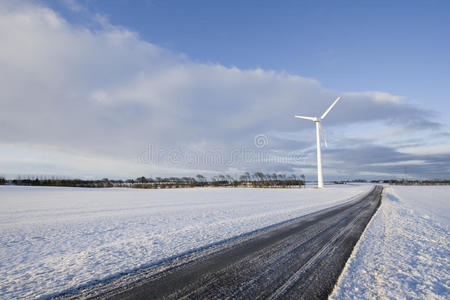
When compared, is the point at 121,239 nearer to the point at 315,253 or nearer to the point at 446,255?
the point at 315,253

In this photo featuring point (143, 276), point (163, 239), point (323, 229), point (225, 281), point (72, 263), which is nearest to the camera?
point (225, 281)

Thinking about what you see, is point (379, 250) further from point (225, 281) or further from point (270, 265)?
point (225, 281)

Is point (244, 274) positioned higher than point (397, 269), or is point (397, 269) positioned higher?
point (244, 274)

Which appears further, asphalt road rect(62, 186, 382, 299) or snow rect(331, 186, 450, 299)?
snow rect(331, 186, 450, 299)

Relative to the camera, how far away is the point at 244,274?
5191 millimetres

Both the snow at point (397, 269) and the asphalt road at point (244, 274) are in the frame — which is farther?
the snow at point (397, 269)

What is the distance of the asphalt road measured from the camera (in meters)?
4.33

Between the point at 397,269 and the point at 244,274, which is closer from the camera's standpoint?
the point at 244,274

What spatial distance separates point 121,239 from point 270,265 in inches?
245

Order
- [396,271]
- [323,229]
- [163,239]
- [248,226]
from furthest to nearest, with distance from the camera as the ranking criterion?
[248,226] → [323,229] → [163,239] → [396,271]

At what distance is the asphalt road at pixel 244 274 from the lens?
4332mm

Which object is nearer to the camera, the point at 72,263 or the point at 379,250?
the point at 72,263

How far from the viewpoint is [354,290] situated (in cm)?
452

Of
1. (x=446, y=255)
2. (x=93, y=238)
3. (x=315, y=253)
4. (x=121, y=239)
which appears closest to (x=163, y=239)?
(x=121, y=239)
